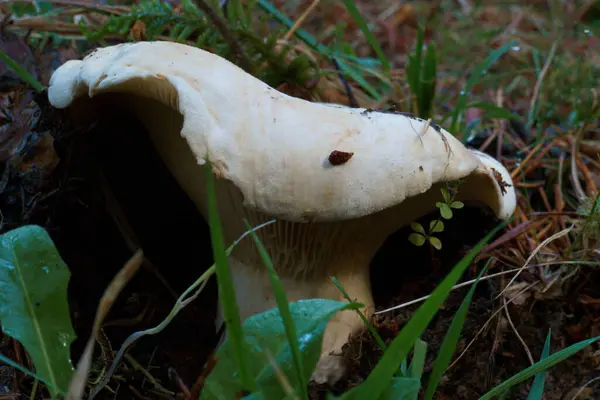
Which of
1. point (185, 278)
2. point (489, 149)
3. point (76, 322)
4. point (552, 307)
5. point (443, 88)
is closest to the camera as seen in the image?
point (76, 322)

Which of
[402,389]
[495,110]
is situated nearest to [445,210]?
[402,389]

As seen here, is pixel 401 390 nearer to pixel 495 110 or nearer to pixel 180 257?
pixel 180 257

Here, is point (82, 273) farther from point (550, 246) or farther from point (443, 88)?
point (443, 88)

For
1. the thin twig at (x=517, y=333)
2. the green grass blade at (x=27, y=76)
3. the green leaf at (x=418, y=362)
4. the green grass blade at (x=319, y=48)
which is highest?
the green grass blade at (x=27, y=76)

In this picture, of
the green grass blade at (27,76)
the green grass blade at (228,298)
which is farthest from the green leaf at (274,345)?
the green grass blade at (27,76)

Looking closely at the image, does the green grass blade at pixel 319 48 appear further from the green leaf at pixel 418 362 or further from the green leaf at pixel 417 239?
the green leaf at pixel 418 362

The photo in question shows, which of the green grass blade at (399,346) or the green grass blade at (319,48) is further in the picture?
the green grass blade at (319,48)

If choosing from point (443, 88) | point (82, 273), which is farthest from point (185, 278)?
point (443, 88)
